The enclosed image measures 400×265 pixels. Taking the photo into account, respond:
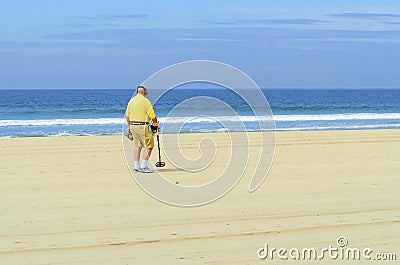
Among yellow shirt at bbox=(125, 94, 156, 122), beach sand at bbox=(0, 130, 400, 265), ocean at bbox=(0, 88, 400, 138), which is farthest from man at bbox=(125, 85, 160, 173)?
ocean at bbox=(0, 88, 400, 138)

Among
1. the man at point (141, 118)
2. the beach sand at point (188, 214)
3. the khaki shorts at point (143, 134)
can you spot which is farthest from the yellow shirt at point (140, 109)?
the beach sand at point (188, 214)

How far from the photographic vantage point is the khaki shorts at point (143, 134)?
1158 centimetres

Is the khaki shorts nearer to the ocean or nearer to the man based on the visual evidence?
the man

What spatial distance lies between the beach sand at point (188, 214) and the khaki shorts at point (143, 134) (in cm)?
61

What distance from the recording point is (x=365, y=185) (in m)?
10.4

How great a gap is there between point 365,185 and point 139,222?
408 cm

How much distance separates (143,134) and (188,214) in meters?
3.60

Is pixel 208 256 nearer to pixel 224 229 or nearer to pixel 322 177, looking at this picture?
pixel 224 229

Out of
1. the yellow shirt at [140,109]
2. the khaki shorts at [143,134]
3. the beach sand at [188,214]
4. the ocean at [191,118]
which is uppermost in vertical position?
the ocean at [191,118]

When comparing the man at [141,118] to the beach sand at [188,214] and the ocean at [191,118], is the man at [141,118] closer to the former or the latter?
the beach sand at [188,214]

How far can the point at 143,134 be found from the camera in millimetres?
11602

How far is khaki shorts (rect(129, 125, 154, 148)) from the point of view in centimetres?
1158

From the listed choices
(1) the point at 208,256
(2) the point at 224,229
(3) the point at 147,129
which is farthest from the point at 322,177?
(1) the point at 208,256

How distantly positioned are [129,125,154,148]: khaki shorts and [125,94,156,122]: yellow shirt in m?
0.13
